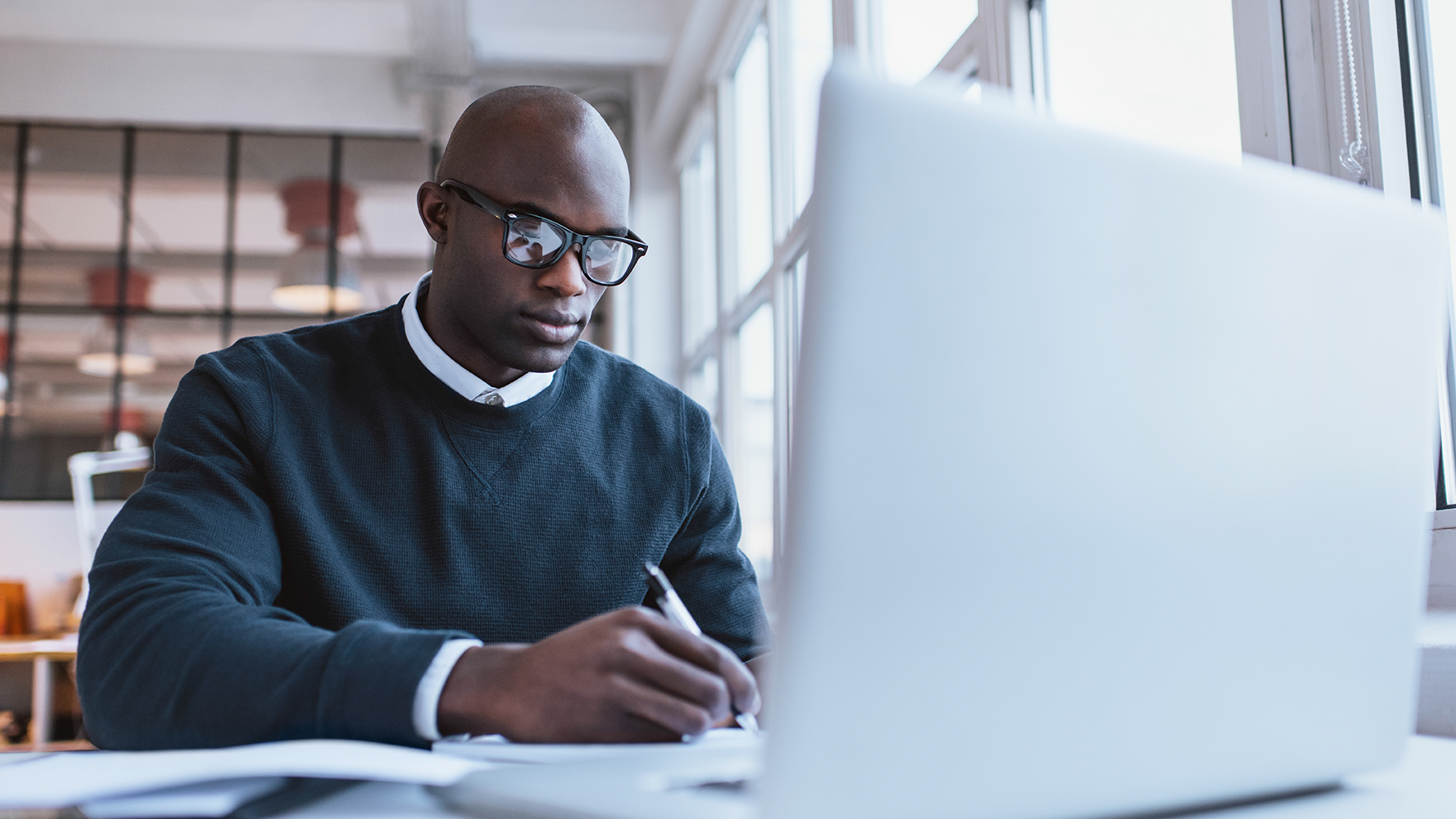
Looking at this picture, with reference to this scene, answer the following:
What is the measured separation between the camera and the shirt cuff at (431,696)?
57 cm

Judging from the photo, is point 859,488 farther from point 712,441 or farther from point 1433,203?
point 1433,203

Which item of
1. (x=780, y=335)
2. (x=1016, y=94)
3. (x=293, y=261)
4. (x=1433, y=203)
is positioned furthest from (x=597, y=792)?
(x=293, y=261)

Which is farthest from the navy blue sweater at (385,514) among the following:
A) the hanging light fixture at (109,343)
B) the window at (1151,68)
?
the hanging light fixture at (109,343)

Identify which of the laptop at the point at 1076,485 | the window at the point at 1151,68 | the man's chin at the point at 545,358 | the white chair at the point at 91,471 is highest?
the window at the point at 1151,68

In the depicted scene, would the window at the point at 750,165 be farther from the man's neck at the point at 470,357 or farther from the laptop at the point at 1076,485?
the laptop at the point at 1076,485

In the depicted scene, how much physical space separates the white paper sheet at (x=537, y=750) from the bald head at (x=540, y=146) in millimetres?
761

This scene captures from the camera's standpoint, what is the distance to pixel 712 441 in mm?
1378

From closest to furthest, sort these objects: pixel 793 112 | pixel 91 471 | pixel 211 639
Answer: pixel 211 639 < pixel 793 112 < pixel 91 471

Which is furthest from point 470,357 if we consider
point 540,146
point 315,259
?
point 315,259

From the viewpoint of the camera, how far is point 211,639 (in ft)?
2.19

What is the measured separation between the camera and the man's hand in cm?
56

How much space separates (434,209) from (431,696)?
890 millimetres

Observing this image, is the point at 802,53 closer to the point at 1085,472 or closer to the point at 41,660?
the point at 1085,472

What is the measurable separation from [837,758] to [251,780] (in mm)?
272
